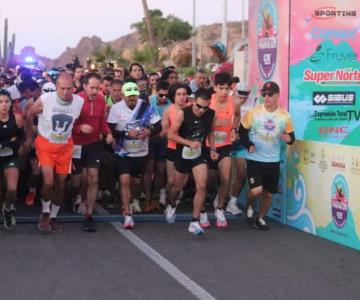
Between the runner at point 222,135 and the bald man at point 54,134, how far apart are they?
5.99ft

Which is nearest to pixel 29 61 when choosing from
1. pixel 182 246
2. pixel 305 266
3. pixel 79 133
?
A: pixel 79 133

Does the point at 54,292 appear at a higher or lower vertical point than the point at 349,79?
lower

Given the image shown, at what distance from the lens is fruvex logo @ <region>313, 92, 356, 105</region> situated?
10258 mm

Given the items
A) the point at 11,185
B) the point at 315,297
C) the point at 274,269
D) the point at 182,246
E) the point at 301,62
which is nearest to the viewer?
the point at 315,297

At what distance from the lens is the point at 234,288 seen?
6426 millimetres

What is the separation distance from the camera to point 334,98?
10.4 m

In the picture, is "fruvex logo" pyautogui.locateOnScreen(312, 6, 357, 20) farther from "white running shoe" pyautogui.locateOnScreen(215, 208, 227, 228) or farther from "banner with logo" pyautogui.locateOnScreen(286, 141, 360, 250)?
"white running shoe" pyautogui.locateOnScreen(215, 208, 227, 228)

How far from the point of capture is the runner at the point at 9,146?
8586 millimetres

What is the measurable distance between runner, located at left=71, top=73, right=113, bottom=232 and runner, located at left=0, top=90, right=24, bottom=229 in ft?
2.40

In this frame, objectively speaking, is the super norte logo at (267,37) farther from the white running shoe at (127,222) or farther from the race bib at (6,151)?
the race bib at (6,151)

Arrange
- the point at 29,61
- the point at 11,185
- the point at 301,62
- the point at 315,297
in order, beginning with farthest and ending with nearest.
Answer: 1. the point at 29,61
2. the point at 301,62
3. the point at 11,185
4. the point at 315,297

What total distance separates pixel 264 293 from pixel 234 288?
0.93 feet

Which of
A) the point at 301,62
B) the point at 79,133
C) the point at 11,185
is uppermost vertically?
the point at 301,62

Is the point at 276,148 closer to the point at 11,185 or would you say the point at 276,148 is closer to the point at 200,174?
the point at 200,174
